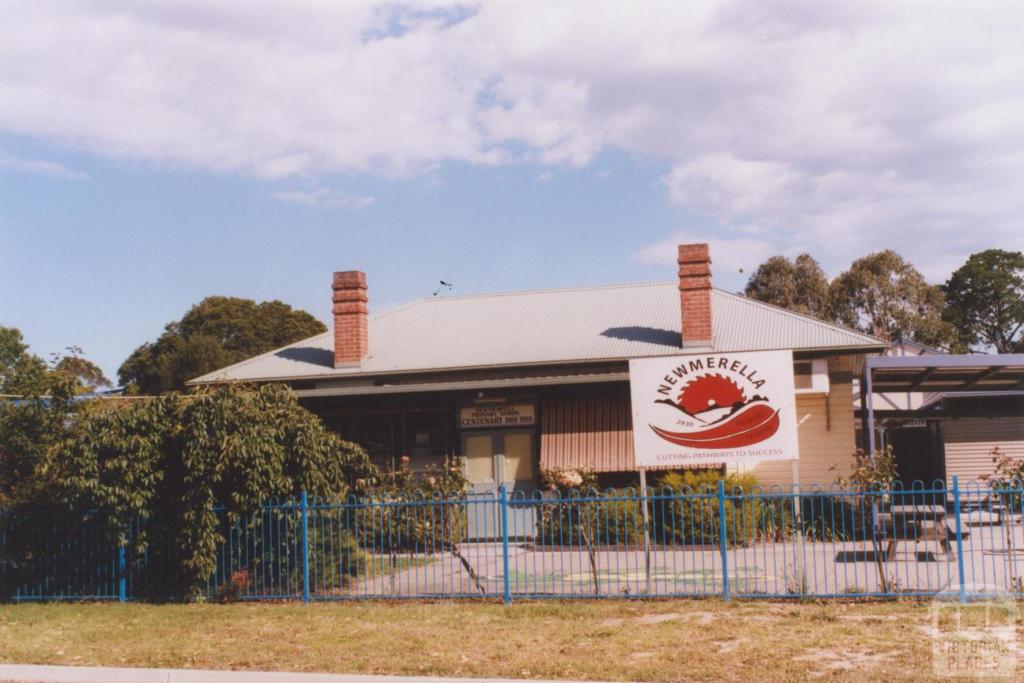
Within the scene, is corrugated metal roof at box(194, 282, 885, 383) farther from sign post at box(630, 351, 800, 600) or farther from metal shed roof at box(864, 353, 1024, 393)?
sign post at box(630, 351, 800, 600)

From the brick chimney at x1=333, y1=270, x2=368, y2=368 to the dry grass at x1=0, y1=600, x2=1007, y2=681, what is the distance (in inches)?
384

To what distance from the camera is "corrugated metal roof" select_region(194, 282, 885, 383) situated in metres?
19.8

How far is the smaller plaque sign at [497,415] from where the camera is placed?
64.2 feet

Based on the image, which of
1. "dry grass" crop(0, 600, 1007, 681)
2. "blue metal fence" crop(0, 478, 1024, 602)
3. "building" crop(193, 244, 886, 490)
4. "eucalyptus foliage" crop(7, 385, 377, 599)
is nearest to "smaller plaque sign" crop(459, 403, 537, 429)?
"building" crop(193, 244, 886, 490)

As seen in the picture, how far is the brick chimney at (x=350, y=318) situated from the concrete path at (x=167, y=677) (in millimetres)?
12563

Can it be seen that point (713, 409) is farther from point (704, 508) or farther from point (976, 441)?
point (976, 441)

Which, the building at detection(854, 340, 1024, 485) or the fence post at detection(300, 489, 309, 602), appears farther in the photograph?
the building at detection(854, 340, 1024, 485)

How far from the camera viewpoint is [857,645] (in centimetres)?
882

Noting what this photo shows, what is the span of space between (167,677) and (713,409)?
7538 mm

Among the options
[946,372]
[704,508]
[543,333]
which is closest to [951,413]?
[946,372]

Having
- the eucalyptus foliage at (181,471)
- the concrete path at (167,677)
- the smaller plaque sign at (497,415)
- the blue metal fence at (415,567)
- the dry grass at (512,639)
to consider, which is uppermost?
the smaller plaque sign at (497,415)

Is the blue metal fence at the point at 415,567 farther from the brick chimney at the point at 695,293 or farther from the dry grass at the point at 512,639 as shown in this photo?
the brick chimney at the point at 695,293

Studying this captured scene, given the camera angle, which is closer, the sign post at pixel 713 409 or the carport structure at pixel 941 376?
the sign post at pixel 713 409

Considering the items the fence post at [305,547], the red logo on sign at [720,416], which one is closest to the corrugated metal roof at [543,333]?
the red logo on sign at [720,416]
